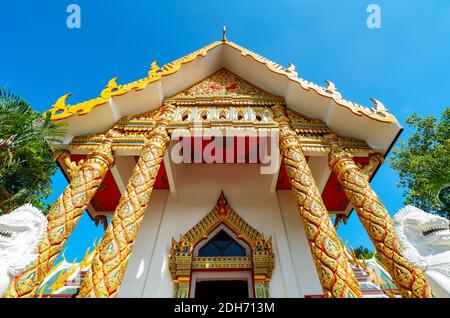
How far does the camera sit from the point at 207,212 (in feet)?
17.8

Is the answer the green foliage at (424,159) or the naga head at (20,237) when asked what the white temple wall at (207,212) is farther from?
the green foliage at (424,159)

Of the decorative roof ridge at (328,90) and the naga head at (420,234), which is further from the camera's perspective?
the decorative roof ridge at (328,90)

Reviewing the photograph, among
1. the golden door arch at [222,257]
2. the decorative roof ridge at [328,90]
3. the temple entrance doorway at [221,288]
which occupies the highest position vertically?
the decorative roof ridge at [328,90]

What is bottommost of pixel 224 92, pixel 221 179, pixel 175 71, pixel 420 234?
pixel 420 234

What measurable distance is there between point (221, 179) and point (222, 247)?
1.53 m

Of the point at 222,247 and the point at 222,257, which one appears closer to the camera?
the point at 222,257

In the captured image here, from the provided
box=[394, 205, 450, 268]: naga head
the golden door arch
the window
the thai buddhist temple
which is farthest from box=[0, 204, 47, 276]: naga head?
the window

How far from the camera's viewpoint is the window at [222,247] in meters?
4.93

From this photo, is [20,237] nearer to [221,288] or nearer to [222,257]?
[222,257]

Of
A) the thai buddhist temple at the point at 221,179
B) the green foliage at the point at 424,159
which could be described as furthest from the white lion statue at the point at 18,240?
the green foliage at the point at 424,159

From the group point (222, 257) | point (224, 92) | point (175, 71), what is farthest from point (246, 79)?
point (222, 257)

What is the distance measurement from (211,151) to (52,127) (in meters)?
2.63

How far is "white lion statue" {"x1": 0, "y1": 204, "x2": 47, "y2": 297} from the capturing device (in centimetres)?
201

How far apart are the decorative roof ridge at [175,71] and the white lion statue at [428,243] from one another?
7.17ft
